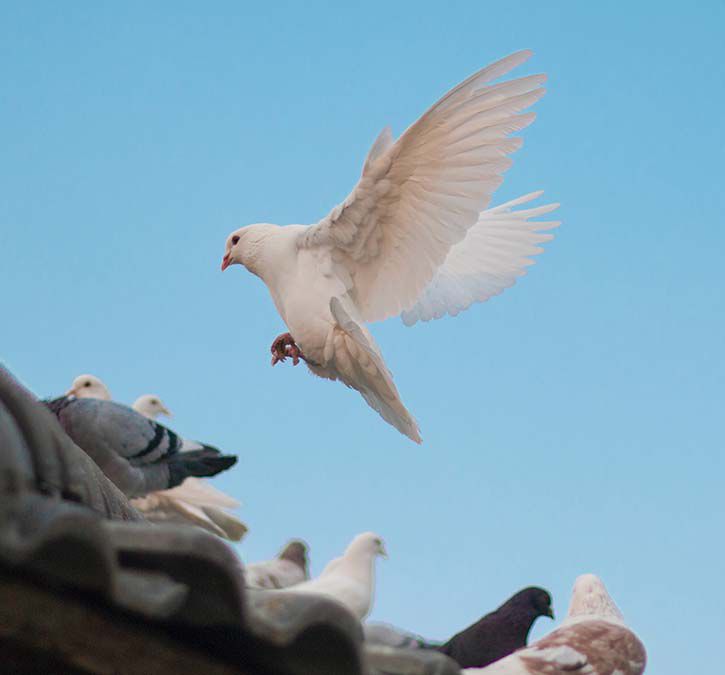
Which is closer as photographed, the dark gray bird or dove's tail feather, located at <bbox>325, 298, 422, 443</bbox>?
dove's tail feather, located at <bbox>325, 298, 422, 443</bbox>

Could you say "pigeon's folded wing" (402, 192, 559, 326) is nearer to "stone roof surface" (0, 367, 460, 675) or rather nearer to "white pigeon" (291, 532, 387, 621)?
"white pigeon" (291, 532, 387, 621)

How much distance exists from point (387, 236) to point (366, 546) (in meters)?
2.83

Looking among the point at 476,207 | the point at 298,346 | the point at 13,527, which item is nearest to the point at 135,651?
the point at 13,527

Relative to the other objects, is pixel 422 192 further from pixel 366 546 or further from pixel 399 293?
pixel 366 546

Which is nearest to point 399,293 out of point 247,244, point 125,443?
point 247,244

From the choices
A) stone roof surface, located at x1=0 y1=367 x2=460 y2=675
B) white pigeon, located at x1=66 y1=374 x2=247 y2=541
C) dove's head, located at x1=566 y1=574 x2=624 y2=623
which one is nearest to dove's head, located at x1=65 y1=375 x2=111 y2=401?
white pigeon, located at x1=66 y1=374 x2=247 y2=541

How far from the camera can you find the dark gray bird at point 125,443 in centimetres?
1105

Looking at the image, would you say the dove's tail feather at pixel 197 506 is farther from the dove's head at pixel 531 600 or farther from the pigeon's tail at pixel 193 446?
the dove's head at pixel 531 600

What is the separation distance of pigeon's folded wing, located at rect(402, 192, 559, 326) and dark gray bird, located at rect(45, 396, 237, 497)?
7.80 feet

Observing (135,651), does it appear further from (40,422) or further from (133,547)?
(40,422)

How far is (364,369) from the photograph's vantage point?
10.2 m

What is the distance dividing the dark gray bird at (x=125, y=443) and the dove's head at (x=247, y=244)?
1.58 m

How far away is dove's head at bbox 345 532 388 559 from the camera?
7766mm

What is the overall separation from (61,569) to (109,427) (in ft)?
31.8
